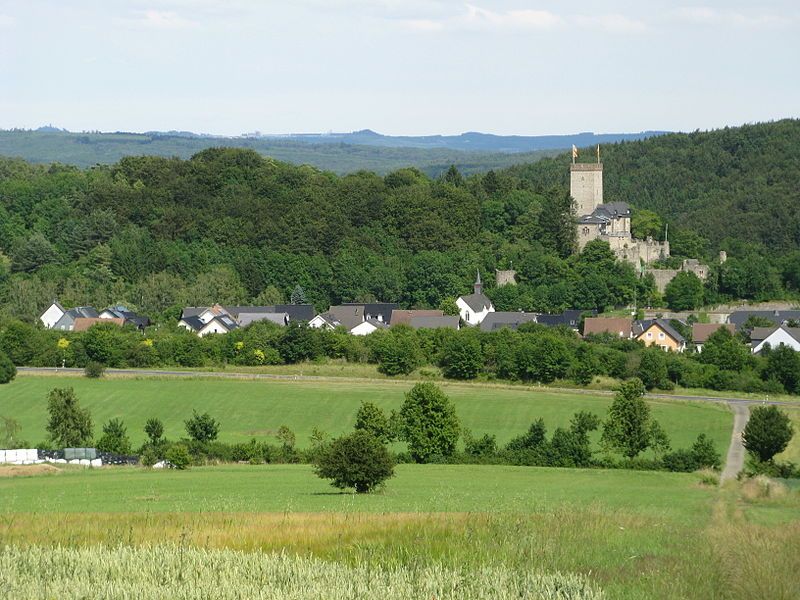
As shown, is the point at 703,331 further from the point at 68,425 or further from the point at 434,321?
the point at 68,425

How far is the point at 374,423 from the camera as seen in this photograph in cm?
4306

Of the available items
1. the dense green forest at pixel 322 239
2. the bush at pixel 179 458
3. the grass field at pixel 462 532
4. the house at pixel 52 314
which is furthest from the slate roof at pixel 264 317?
the grass field at pixel 462 532

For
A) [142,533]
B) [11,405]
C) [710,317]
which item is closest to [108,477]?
Answer: [142,533]

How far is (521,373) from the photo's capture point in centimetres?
6200

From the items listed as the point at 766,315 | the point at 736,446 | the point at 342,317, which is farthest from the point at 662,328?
the point at 736,446

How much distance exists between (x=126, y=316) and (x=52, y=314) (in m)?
5.52

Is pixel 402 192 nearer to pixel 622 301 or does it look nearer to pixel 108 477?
pixel 622 301

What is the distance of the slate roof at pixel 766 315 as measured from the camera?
75.9 meters

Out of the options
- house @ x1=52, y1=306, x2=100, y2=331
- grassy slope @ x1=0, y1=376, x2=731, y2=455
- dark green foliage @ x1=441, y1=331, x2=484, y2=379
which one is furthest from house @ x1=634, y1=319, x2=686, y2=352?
house @ x1=52, y1=306, x2=100, y2=331

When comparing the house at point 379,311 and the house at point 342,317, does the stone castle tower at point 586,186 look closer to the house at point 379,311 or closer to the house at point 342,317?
the house at point 379,311

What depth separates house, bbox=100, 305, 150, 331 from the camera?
7831 cm

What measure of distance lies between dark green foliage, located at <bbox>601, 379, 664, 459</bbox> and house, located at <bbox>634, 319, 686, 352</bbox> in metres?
27.3

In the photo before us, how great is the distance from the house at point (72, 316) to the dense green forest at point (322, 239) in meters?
2.39

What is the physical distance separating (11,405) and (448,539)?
41006mm
